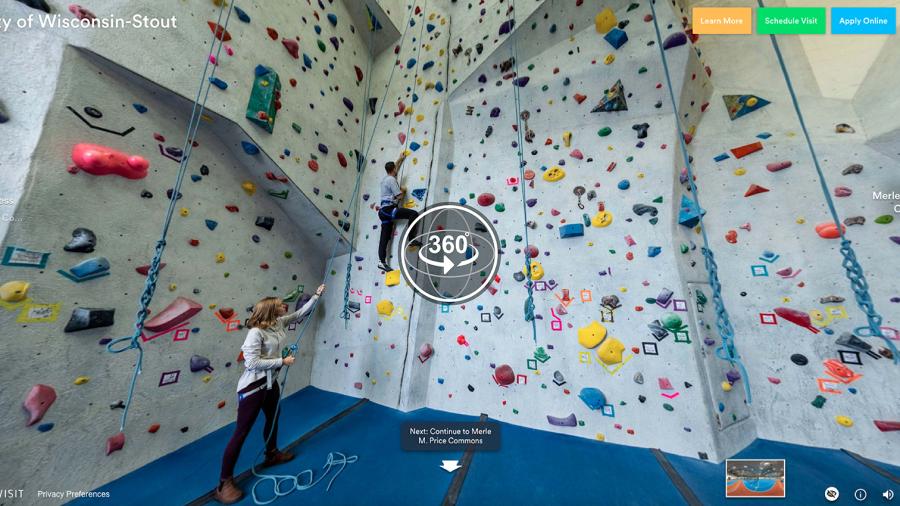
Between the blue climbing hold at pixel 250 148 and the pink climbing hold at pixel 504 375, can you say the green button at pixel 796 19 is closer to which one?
the pink climbing hold at pixel 504 375

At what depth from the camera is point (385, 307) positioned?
2760 millimetres

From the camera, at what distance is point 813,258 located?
1.86 meters

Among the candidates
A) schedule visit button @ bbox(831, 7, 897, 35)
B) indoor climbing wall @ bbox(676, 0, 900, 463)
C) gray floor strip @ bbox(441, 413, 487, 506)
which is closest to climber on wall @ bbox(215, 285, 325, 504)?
gray floor strip @ bbox(441, 413, 487, 506)

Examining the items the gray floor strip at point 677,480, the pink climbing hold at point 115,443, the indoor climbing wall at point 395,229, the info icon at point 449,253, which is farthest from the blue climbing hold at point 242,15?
the gray floor strip at point 677,480

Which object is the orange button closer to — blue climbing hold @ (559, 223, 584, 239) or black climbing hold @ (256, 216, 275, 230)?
blue climbing hold @ (559, 223, 584, 239)

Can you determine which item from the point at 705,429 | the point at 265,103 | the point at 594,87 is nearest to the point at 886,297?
the point at 705,429

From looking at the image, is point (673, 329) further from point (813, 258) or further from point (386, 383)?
point (386, 383)

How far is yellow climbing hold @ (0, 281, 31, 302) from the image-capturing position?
131cm

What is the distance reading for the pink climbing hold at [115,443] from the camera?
5.42 feet

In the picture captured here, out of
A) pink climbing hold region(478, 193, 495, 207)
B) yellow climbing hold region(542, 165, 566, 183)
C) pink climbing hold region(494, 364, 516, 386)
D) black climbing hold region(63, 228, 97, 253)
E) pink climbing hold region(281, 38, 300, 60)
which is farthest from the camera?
pink climbing hold region(478, 193, 495, 207)

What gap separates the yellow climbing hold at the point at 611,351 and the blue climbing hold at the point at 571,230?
2.75ft

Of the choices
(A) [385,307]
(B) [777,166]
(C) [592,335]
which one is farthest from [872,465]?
(A) [385,307]

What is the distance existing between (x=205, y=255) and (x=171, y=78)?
124cm

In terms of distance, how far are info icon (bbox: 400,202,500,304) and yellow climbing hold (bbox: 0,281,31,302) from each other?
7.03ft
